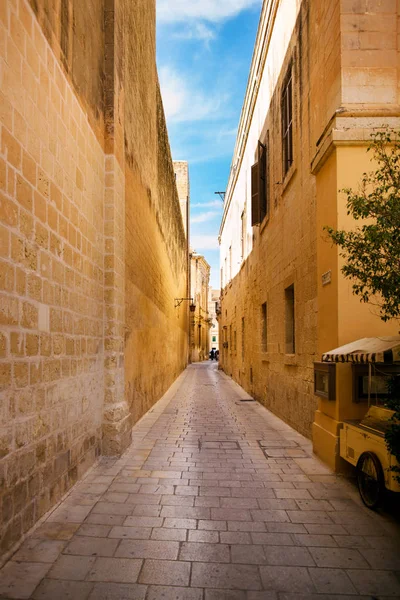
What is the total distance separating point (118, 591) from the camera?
2.57 metres

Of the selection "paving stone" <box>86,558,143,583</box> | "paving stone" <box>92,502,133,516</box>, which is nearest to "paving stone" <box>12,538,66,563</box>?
"paving stone" <box>86,558,143,583</box>

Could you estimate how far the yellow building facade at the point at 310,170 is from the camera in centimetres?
504

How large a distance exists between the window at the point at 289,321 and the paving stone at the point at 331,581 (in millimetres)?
5376

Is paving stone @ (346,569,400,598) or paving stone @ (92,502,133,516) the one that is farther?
paving stone @ (92,502,133,516)

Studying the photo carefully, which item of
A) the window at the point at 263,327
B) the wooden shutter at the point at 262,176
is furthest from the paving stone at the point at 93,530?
the wooden shutter at the point at 262,176

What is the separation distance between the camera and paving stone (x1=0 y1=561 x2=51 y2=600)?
8.35ft

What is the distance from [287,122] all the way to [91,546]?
782 centimetres

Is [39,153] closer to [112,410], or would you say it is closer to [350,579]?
[112,410]

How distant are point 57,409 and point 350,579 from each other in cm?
265

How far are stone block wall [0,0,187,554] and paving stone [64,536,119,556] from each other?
397mm

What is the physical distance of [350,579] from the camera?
272 cm

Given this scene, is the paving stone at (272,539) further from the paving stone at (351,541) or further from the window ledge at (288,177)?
the window ledge at (288,177)

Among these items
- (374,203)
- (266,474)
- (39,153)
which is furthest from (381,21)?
(266,474)

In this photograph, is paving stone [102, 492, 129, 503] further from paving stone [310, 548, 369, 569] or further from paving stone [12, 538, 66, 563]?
paving stone [310, 548, 369, 569]
